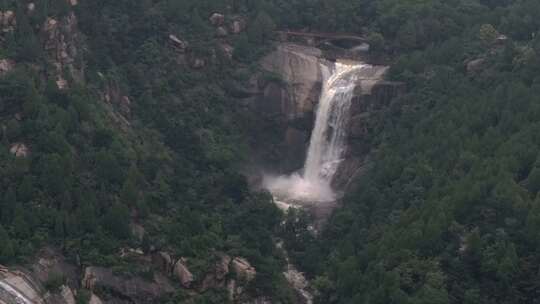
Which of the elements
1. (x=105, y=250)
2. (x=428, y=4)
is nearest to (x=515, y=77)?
(x=428, y=4)

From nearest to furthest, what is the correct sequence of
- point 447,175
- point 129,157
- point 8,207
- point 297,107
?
point 8,207 < point 447,175 < point 129,157 < point 297,107

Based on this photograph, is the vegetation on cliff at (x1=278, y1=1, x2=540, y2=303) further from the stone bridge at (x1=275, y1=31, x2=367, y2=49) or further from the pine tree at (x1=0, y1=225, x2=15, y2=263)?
the pine tree at (x1=0, y1=225, x2=15, y2=263)

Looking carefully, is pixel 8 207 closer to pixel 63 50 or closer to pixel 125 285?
pixel 125 285

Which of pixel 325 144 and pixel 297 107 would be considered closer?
pixel 325 144

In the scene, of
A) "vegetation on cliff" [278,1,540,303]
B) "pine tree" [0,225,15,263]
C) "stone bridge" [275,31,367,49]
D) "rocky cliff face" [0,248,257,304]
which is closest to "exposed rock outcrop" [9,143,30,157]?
"rocky cliff face" [0,248,257,304]

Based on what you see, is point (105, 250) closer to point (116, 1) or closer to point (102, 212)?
point (102, 212)

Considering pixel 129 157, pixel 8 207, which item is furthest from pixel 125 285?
pixel 129 157
